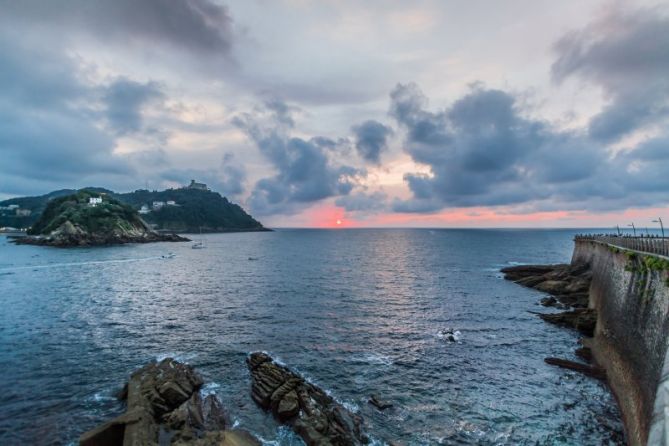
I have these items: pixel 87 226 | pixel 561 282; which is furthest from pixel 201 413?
pixel 87 226

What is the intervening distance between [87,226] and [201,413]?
7232 inches

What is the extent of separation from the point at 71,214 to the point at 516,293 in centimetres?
19577

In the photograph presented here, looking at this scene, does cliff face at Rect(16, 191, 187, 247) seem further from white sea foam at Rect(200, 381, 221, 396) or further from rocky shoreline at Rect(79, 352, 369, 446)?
rocky shoreline at Rect(79, 352, 369, 446)

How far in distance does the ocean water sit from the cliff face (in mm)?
109869

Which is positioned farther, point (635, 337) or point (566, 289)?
point (566, 289)

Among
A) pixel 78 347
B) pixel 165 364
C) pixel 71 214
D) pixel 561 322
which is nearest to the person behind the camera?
pixel 165 364

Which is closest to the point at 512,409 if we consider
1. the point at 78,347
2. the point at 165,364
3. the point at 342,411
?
the point at 342,411

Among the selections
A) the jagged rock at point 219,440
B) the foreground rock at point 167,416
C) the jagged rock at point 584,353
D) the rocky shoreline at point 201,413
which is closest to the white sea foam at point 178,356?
the foreground rock at point 167,416

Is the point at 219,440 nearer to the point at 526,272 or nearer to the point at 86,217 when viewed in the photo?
the point at 526,272

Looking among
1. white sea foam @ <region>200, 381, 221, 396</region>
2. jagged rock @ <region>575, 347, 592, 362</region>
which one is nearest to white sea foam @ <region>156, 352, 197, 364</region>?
white sea foam @ <region>200, 381, 221, 396</region>

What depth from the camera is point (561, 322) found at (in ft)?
127

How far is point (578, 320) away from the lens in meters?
37.0

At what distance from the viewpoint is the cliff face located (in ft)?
503

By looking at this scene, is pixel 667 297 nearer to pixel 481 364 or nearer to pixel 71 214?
pixel 481 364
